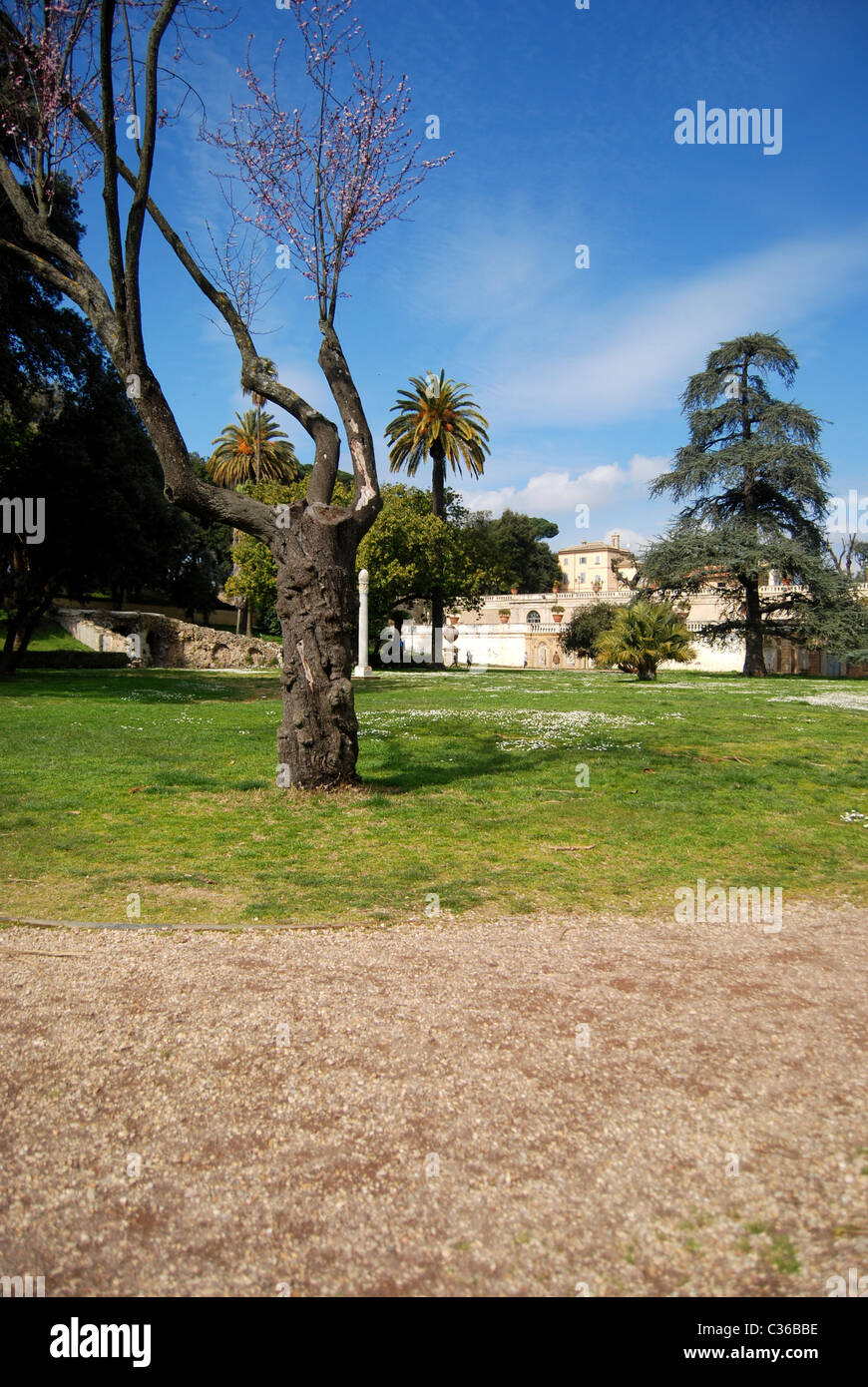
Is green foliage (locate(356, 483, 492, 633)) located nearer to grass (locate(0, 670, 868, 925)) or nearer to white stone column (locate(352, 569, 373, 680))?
white stone column (locate(352, 569, 373, 680))

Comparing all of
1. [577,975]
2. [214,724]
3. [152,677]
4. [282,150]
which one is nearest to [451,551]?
[152,677]

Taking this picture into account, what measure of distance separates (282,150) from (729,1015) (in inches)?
400

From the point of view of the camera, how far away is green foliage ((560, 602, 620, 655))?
208 ft

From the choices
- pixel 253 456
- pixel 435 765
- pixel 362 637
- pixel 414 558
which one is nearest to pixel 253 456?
pixel 253 456

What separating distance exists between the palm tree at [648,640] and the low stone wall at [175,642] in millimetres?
16616

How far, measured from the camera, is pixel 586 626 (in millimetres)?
64062

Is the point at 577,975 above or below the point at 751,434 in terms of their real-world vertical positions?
below

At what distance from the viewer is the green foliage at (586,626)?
63.4 metres

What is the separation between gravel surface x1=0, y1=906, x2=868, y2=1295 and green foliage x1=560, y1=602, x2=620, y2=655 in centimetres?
5914

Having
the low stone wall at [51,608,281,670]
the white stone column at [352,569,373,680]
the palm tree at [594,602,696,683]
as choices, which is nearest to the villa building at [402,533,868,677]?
the low stone wall at [51,608,281,670]

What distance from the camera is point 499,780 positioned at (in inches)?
403

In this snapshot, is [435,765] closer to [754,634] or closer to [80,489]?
[80,489]

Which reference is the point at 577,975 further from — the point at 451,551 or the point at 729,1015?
the point at 451,551

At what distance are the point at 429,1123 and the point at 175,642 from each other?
38.8m
